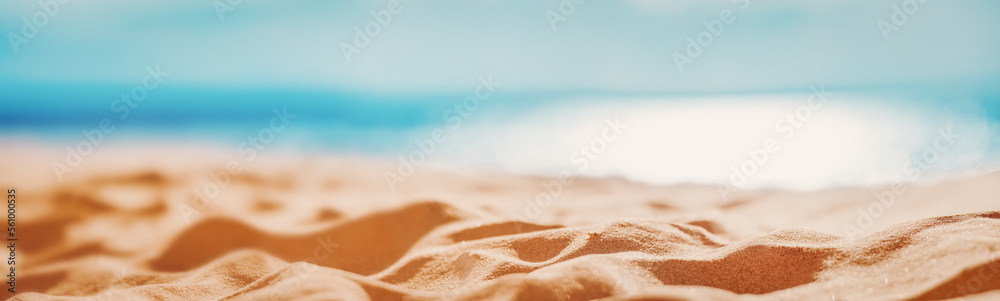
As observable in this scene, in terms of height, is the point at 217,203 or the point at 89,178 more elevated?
the point at 89,178

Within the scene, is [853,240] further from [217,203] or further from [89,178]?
A: [89,178]

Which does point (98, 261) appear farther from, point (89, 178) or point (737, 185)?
point (737, 185)

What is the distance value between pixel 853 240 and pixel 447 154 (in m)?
3.24

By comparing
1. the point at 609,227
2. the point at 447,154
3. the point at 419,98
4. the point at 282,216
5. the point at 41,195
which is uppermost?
the point at 419,98

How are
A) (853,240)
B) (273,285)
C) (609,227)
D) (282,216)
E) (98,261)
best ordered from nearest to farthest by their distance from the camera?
(273,285) → (853,240) → (609,227) → (98,261) → (282,216)

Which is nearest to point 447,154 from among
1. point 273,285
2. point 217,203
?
point 217,203

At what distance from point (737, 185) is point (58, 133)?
502cm

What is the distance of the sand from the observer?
138cm

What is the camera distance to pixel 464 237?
220 cm

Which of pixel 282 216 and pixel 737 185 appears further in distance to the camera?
pixel 737 185

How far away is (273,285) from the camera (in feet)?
4.96

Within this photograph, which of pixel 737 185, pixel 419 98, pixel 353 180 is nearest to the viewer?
pixel 737 185

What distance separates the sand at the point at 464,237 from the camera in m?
1.38

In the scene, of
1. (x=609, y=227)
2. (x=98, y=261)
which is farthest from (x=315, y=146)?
Answer: (x=609, y=227)
